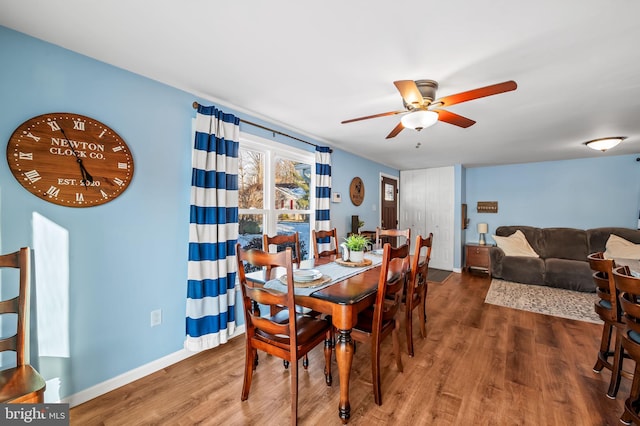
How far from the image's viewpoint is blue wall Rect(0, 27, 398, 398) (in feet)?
5.33

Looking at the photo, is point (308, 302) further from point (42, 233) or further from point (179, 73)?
point (179, 73)

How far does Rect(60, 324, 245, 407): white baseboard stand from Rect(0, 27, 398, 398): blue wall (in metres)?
0.03

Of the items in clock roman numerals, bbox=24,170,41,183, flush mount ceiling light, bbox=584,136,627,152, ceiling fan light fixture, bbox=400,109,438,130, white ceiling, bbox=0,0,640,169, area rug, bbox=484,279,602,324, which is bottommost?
area rug, bbox=484,279,602,324

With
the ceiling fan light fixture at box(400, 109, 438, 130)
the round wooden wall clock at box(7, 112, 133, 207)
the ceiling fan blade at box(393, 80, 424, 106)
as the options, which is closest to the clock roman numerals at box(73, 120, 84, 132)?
the round wooden wall clock at box(7, 112, 133, 207)

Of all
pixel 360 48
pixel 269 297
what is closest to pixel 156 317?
pixel 269 297

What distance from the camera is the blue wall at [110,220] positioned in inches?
63.9

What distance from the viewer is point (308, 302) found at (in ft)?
5.68

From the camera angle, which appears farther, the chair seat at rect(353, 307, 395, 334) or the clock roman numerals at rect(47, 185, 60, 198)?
the chair seat at rect(353, 307, 395, 334)

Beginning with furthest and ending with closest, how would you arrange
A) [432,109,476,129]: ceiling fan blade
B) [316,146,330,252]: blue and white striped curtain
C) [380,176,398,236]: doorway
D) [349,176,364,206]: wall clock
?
[380,176,398,236]: doorway
[349,176,364,206]: wall clock
[316,146,330,252]: blue and white striped curtain
[432,109,476,129]: ceiling fan blade

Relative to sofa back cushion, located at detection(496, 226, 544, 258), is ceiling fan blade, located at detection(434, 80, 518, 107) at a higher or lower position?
higher

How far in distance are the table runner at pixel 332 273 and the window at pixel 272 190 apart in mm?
1065

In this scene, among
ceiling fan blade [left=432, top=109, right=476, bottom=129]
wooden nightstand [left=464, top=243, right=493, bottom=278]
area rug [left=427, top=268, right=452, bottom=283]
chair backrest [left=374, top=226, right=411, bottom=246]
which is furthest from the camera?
wooden nightstand [left=464, top=243, right=493, bottom=278]

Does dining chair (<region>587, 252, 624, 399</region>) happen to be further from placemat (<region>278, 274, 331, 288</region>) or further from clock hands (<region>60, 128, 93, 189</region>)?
clock hands (<region>60, 128, 93, 189</region>)

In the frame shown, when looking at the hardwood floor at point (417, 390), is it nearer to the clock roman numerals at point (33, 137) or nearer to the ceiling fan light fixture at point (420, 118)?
the clock roman numerals at point (33, 137)
